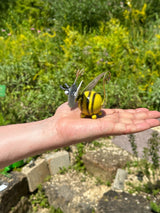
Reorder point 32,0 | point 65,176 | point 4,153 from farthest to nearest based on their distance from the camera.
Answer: point 32,0 → point 65,176 → point 4,153

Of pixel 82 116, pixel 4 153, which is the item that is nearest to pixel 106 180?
pixel 82 116

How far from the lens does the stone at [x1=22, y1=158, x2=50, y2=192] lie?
318 centimetres

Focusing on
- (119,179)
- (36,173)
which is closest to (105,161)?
(119,179)

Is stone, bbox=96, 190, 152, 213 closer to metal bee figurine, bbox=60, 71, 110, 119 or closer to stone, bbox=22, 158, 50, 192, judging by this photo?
stone, bbox=22, 158, 50, 192

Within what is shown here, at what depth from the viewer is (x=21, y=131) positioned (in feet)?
5.87

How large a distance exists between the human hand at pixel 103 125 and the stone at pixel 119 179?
4.42ft

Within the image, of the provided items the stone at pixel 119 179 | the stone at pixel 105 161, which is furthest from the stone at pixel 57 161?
the stone at pixel 119 179

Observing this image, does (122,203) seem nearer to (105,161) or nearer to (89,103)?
(105,161)

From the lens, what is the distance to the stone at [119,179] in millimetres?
2883

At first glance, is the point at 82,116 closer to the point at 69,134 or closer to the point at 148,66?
the point at 69,134

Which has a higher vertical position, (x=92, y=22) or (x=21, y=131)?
(x=92, y=22)

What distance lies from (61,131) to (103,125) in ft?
1.03

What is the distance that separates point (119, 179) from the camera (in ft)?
9.66

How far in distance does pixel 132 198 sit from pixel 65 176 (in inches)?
40.7
